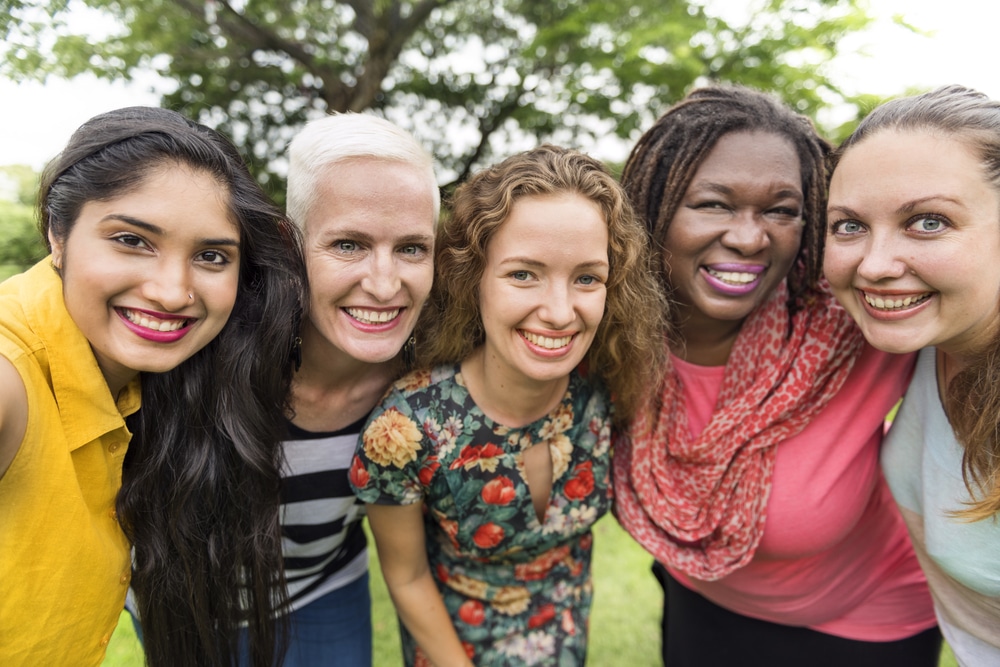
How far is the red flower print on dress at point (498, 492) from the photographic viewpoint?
6.92ft

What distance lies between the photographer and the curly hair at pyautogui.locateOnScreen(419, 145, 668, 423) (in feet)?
6.61

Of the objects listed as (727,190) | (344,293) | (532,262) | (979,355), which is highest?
(727,190)

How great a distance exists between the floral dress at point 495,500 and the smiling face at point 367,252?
235 millimetres

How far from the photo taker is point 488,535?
2.14m

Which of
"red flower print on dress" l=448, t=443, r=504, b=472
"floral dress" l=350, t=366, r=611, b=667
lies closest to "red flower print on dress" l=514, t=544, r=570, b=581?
"floral dress" l=350, t=366, r=611, b=667

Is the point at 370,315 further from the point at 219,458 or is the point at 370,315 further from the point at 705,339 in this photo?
the point at 705,339

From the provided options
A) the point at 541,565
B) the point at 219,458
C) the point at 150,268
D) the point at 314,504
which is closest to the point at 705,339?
the point at 541,565

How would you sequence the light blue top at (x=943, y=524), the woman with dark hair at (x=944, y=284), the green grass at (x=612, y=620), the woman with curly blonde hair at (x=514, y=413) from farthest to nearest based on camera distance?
the green grass at (x=612, y=620), the woman with curly blonde hair at (x=514, y=413), the light blue top at (x=943, y=524), the woman with dark hair at (x=944, y=284)

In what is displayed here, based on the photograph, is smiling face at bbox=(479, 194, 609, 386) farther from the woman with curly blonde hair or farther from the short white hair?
the short white hair

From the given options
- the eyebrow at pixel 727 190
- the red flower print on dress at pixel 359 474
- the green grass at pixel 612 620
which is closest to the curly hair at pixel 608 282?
the eyebrow at pixel 727 190

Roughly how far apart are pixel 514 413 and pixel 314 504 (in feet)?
2.47

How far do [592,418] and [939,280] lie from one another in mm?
1064

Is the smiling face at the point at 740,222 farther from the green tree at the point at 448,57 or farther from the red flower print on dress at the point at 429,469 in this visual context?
the green tree at the point at 448,57

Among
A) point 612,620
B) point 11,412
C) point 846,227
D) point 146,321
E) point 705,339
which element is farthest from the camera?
point 612,620
